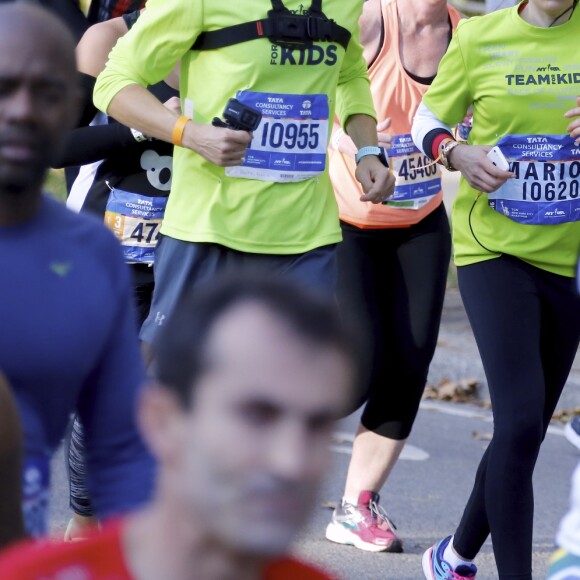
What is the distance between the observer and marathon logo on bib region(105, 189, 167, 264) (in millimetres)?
4961

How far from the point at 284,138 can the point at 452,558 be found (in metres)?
1.48

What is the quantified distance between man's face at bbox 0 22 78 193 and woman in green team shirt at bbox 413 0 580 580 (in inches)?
87.6

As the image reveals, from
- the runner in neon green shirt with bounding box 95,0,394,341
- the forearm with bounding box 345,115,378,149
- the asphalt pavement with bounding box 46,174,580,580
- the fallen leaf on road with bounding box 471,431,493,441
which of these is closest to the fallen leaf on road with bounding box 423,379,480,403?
the asphalt pavement with bounding box 46,174,580,580

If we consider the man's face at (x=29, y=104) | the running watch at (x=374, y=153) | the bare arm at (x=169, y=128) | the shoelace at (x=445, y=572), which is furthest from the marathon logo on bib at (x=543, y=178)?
the man's face at (x=29, y=104)

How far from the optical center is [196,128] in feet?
13.9

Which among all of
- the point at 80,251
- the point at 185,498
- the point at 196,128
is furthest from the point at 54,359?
the point at 196,128

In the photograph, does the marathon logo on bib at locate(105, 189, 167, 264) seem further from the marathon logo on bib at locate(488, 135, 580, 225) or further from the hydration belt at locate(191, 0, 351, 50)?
the marathon logo on bib at locate(488, 135, 580, 225)

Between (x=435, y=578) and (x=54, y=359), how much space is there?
2706 millimetres

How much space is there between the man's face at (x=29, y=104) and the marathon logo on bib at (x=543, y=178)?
7.76ft

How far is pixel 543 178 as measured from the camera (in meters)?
4.54

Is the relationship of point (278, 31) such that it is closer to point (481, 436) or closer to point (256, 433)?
point (256, 433)

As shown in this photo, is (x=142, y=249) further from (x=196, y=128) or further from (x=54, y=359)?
(x=54, y=359)

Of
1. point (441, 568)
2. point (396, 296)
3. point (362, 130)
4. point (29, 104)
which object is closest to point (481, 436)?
point (396, 296)

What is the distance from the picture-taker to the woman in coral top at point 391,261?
529 cm
